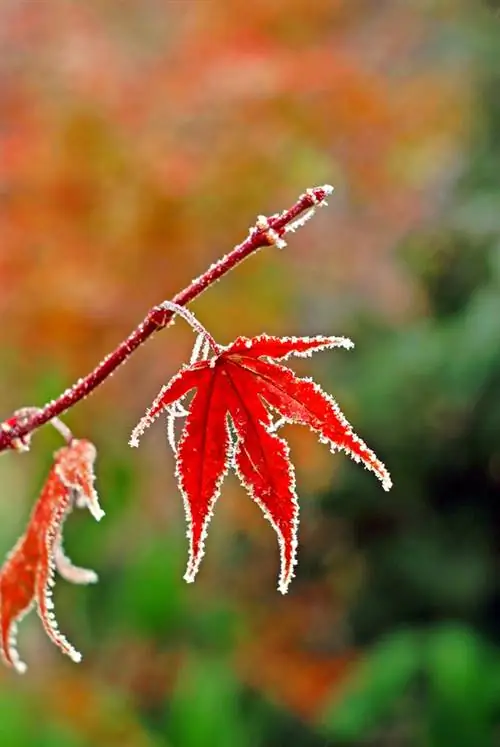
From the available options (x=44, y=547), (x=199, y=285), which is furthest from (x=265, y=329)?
(x=199, y=285)

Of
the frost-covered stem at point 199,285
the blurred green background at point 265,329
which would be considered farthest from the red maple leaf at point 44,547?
the blurred green background at point 265,329

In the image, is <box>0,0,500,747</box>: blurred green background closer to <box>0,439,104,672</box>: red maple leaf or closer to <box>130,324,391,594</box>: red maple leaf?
<box>0,439,104,672</box>: red maple leaf

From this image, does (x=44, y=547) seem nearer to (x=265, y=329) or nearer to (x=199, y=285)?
(x=199, y=285)

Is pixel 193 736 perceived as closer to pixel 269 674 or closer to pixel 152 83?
pixel 269 674

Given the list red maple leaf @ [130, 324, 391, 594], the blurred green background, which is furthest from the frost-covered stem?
the blurred green background

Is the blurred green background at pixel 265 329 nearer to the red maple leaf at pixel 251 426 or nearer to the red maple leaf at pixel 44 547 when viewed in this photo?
the red maple leaf at pixel 44 547

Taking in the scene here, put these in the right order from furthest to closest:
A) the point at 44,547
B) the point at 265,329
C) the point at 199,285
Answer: the point at 265,329 < the point at 44,547 < the point at 199,285
